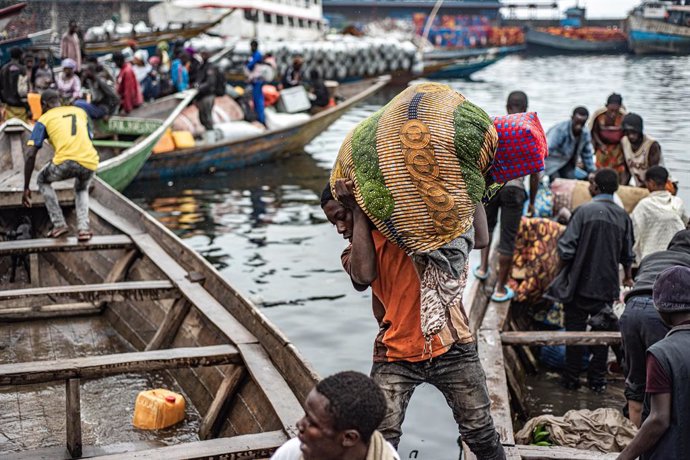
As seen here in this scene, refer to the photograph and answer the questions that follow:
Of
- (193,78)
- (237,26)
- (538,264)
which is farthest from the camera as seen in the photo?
(237,26)

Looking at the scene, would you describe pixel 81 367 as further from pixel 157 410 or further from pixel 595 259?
pixel 595 259

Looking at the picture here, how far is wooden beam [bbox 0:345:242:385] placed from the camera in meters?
4.34

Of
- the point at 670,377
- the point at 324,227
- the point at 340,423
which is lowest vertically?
the point at 324,227

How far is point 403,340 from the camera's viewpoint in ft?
10.4

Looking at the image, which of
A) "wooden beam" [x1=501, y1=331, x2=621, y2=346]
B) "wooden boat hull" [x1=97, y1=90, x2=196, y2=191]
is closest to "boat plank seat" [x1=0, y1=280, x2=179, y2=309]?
"wooden beam" [x1=501, y1=331, x2=621, y2=346]

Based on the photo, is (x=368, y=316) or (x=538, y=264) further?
(x=368, y=316)

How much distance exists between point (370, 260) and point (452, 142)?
0.53m

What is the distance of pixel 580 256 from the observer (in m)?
5.62

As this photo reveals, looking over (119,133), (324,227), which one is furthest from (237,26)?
(324,227)

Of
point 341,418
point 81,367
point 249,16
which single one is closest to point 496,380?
point 81,367

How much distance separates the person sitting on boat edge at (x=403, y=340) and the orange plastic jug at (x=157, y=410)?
6.79 feet

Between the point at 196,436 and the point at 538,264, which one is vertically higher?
the point at 538,264

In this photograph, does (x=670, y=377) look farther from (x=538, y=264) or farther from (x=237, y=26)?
(x=237, y=26)

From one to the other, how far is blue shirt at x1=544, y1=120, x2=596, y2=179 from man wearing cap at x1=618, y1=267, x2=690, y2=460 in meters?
4.65
